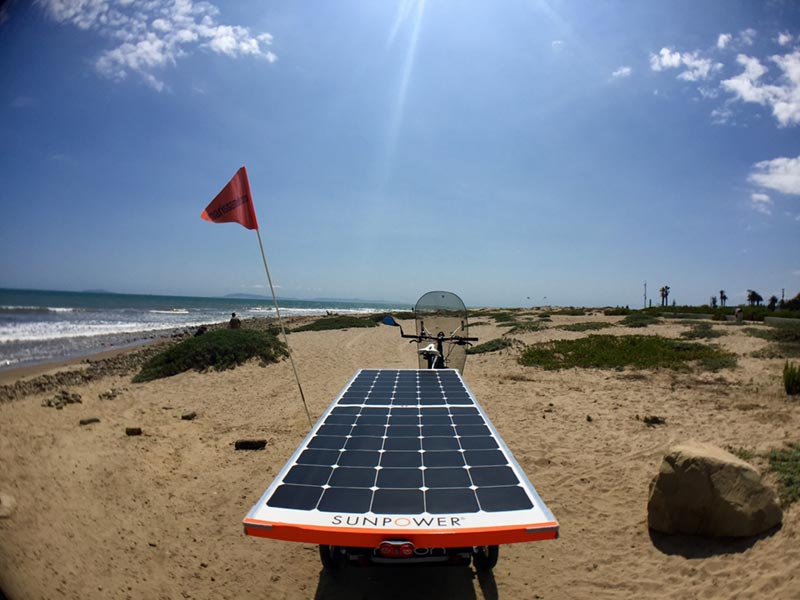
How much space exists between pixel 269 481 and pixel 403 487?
4200mm

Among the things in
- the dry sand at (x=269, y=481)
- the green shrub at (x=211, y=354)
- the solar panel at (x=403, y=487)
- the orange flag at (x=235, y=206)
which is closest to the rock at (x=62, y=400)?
the dry sand at (x=269, y=481)

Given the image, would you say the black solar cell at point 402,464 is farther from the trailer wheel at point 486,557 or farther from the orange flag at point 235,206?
the orange flag at point 235,206

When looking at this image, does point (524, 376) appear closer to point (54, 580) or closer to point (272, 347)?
point (272, 347)

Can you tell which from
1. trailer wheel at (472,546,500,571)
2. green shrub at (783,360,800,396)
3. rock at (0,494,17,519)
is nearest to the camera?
rock at (0,494,17,519)

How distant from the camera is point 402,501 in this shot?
3.10m

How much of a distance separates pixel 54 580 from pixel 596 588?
17.7 feet

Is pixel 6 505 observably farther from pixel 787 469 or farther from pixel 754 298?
pixel 754 298

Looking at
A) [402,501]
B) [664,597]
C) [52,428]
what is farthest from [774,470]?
[52,428]

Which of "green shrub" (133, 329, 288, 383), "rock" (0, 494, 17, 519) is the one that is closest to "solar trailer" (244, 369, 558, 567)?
"rock" (0, 494, 17, 519)

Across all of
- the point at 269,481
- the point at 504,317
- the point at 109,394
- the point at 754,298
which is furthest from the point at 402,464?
the point at 754,298

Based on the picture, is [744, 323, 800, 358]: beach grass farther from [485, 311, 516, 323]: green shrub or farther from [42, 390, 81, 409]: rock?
[42, 390, 81, 409]: rock

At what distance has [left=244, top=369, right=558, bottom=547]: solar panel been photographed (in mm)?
2727

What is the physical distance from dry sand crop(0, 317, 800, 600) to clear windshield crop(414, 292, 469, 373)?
72.5 inches

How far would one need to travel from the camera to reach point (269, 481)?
21.6 feet
